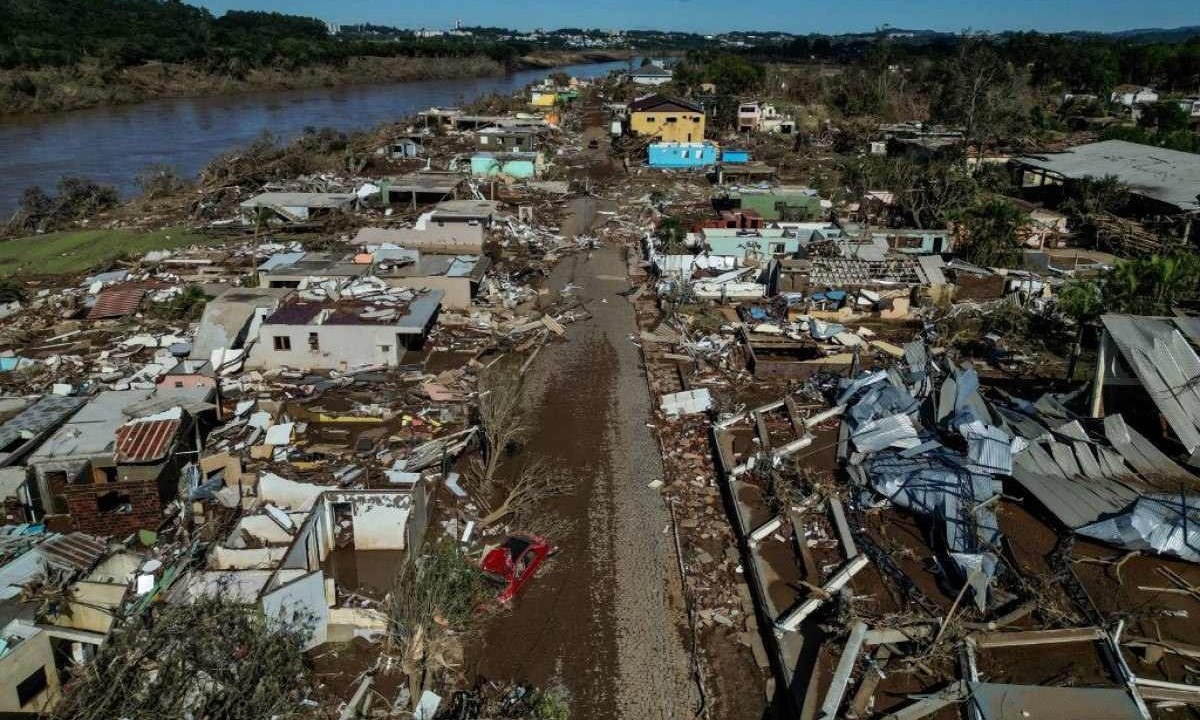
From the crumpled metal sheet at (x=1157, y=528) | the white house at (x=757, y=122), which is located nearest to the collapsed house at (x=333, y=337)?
the crumpled metal sheet at (x=1157, y=528)

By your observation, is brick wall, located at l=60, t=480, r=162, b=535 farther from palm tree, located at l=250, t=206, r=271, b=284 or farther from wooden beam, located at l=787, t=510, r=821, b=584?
palm tree, located at l=250, t=206, r=271, b=284

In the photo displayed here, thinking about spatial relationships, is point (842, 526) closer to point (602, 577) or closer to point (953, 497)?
point (953, 497)

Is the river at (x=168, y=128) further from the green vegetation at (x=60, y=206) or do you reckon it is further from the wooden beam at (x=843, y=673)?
the wooden beam at (x=843, y=673)

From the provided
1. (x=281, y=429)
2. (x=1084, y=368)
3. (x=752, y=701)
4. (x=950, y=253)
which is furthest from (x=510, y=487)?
(x=950, y=253)

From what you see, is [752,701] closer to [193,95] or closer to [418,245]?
[418,245]

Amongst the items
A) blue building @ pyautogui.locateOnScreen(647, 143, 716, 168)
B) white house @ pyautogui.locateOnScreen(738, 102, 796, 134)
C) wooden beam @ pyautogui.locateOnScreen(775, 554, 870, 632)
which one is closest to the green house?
blue building @ pyautogui.locateOnScreen(647, 143, 716, 168)

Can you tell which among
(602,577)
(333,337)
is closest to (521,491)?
(602,577)

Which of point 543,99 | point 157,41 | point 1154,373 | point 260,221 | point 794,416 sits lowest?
point 794,416
